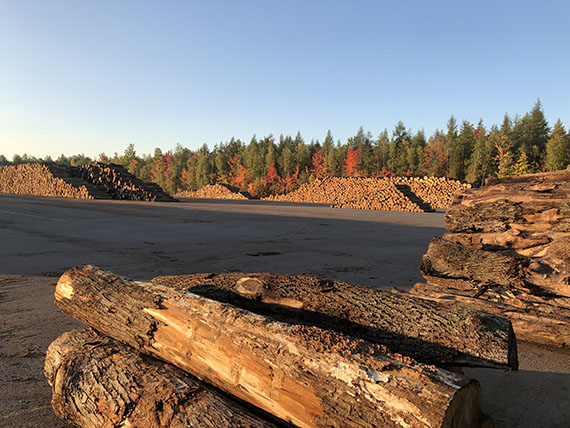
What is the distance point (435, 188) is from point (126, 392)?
32.5m

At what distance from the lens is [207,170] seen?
86.9 metres

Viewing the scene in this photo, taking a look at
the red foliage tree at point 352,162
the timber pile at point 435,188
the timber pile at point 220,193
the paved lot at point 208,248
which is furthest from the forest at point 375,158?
the paved lot at point 208,248

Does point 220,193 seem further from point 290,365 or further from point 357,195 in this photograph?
point 290,365

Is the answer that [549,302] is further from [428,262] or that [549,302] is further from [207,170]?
[207,170]

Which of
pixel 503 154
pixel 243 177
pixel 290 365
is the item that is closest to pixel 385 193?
pixel 290 365

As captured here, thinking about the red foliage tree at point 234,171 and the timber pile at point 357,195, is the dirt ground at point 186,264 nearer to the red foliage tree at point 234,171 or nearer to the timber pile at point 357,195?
the timber pile at point 357,195

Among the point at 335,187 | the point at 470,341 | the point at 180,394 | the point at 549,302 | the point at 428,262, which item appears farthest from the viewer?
the point at 335,187

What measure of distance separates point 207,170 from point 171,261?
82.7 metres

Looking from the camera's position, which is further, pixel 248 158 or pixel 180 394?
pixel 248 158

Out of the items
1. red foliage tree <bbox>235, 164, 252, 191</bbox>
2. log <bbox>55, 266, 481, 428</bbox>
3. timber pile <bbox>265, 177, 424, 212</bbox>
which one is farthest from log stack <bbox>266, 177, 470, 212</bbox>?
red foliage tree <bbox>235, 164, 252, 191</bbox>

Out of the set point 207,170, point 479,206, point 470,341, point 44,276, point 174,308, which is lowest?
point 44,276

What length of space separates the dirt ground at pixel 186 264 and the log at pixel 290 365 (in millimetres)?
862

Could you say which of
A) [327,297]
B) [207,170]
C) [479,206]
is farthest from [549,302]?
[207,170]

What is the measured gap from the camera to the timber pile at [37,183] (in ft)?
92.0
